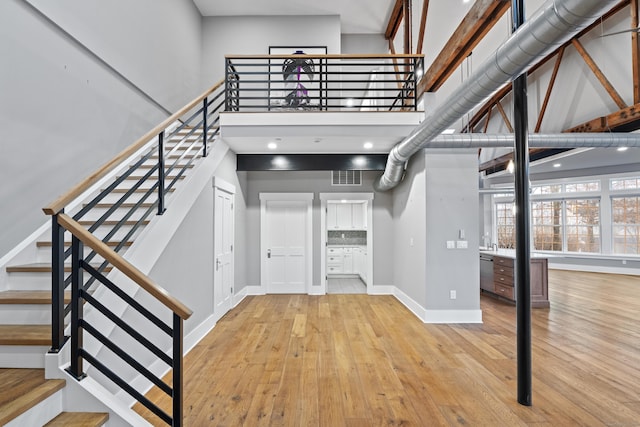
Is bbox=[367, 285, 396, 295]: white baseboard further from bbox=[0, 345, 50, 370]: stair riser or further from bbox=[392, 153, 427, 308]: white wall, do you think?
bbox=[0, 345, 50, 370]: stair riser

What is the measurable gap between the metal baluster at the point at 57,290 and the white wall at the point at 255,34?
597 cm

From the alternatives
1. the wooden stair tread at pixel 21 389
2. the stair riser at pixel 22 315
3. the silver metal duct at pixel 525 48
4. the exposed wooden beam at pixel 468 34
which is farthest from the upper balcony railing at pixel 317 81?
the wooden stair tread at pixel 21 389

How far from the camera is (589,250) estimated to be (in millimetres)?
8602

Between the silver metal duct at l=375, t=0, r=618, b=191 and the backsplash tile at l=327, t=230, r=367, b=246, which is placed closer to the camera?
the silver metal duct at l=375, t=0, r=618, b=191

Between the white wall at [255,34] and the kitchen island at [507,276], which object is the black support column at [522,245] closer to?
the kitchen island at [507,276]

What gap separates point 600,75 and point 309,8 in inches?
219

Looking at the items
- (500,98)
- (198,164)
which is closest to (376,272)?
(198,164)

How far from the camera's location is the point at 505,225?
10234 mm

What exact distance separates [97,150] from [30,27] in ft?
4.28

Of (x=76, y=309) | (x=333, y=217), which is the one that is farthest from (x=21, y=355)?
(x=333, y=217)

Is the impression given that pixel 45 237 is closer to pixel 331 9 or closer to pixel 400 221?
pixel 400 221

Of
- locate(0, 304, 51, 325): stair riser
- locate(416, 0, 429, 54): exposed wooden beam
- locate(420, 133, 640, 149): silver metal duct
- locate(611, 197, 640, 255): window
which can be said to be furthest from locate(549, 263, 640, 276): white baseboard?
locate(0, 304, 51, 325): stair riser

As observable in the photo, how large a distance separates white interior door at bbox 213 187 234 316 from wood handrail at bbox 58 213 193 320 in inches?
94.6

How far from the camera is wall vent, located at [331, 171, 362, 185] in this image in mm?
6059
